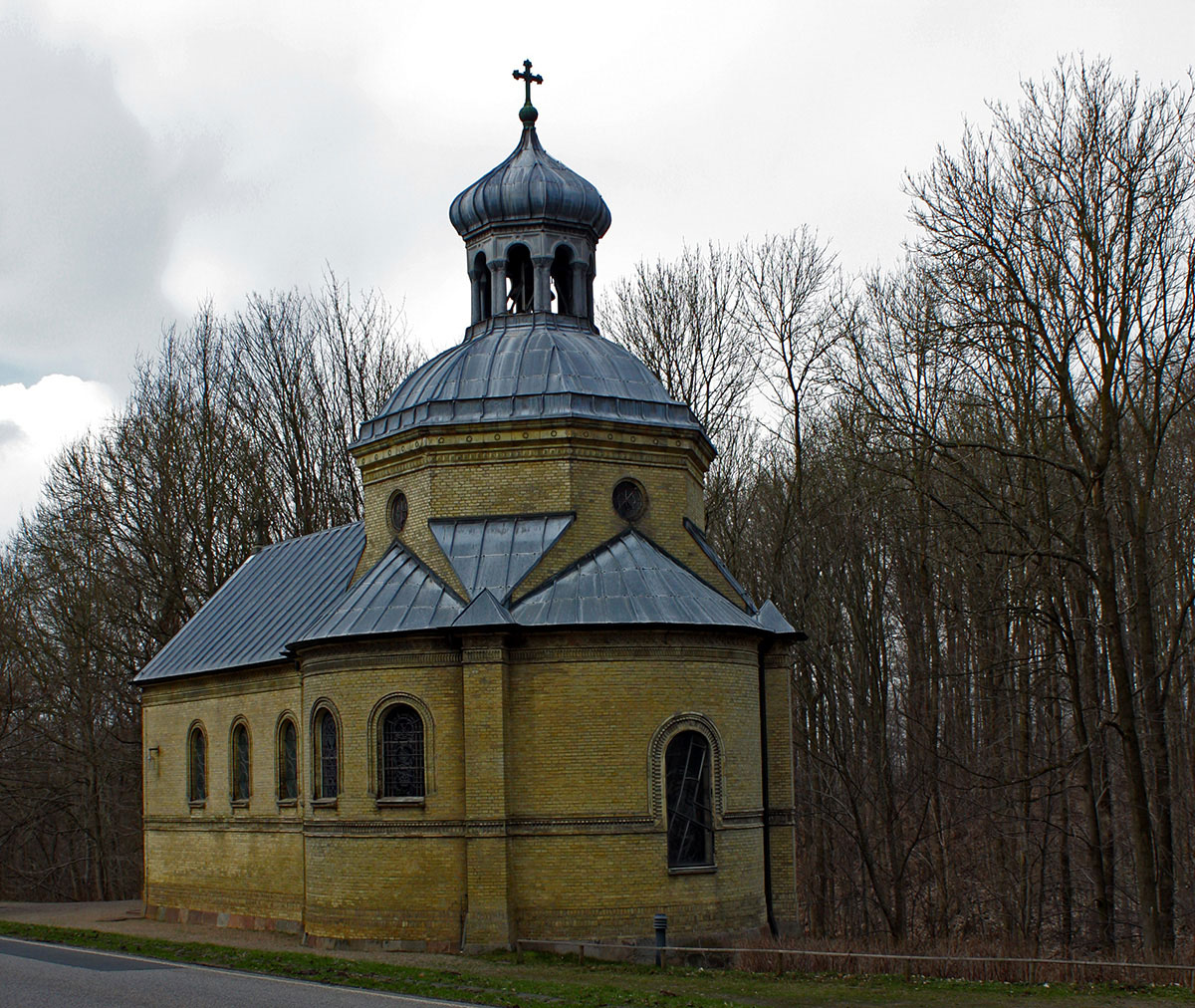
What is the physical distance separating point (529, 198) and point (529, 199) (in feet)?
0.06

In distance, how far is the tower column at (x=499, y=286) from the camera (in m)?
23.4

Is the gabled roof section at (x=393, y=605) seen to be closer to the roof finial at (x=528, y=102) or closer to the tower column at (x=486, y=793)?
the tower column at (x=486, y=793)

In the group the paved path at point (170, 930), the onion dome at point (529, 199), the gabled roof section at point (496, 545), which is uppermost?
the onion dome at point (529, 199)

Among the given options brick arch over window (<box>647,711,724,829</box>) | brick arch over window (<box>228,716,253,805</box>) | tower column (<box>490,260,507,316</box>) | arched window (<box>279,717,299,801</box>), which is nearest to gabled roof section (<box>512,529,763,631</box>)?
brick arch over window (<box>647,711,724,829</box>)

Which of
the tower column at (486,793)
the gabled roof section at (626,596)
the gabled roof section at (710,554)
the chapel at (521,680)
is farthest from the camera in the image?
the gabled roof section at (710,554)

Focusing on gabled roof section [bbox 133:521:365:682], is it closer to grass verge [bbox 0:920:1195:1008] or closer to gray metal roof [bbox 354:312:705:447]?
gray metal roof [bbox 354:312:705:447]

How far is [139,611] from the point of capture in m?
36.2

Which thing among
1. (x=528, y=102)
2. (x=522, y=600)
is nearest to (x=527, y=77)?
(x=528, y=102)

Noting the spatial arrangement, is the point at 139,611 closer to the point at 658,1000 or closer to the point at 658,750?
the point at 658,750

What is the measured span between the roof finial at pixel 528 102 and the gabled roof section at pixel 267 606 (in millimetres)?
8129

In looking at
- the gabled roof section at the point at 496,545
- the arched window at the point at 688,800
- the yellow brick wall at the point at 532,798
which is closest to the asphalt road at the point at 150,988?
the yellow brick wall at the point at 532,798

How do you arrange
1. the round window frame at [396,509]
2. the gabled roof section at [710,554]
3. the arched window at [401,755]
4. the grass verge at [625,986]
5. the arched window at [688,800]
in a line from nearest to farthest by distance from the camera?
the grass verge at [625,986]
the arched window at [688,800]
the arched window at [401,755]
the gabled roof section at [710,554]
the round window frame at [396,509]

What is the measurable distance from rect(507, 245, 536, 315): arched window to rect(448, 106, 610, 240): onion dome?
0.78 meters

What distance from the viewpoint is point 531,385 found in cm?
2120
